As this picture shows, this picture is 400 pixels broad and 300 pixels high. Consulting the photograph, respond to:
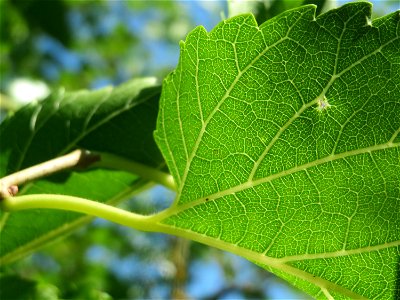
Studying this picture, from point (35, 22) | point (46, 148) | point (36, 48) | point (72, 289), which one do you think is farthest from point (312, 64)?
point (36, 48)

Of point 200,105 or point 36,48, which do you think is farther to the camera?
point 36,48

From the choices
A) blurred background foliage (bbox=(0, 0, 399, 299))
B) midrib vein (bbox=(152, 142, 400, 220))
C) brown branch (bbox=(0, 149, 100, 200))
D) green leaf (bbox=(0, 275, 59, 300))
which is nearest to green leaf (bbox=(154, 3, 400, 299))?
midrib vein (bbox=(152, 142, 400, 220))

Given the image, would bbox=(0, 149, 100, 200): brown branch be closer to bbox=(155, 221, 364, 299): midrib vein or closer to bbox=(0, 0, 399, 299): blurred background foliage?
bbox=(155, 221, 364, 299): midrib vein

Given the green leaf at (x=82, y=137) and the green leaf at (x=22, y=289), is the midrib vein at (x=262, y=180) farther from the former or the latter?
the green leaf at (x=22, y=289)

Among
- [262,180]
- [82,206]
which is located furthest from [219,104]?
[82,206]

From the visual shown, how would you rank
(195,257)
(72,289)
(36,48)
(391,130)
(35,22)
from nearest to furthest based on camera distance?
(391,130), (72,289), (35,22), (36,48), (195,257)

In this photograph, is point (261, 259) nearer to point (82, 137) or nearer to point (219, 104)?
point (219, 104)

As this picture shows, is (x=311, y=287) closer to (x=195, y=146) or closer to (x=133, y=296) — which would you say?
(x=195, y=146)

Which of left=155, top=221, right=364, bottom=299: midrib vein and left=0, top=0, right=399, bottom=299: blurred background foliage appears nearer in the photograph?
left=155, top=221, right=364, bottom=299: midrib vein
